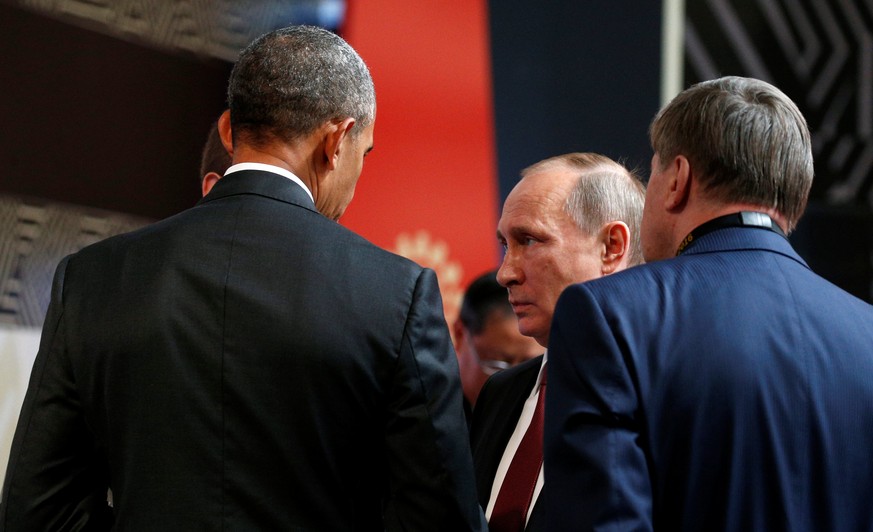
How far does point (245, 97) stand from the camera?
1.62 m

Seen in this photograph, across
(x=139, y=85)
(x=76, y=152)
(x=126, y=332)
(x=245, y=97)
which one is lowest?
(x=126, y=332)

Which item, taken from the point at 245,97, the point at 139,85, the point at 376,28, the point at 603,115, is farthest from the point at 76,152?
the point at 603,115

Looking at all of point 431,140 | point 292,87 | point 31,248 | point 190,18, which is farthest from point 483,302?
point 292,87

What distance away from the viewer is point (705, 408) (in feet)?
4.31

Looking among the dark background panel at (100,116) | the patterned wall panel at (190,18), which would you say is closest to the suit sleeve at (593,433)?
the dark background panel at (100,116)

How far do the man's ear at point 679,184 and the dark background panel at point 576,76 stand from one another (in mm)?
2810

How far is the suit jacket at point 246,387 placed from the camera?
146 cm

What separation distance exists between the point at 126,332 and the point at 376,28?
2.54 metres

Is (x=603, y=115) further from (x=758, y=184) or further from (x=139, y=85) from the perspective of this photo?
(x=758, y=184)

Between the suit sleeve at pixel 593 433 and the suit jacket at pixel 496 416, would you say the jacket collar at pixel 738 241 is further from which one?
the suit jacket at pixel 496 416

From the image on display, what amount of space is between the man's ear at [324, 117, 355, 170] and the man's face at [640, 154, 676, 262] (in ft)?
1.57

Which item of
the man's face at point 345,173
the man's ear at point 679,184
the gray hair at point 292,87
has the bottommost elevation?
the man's ear at point 679,184

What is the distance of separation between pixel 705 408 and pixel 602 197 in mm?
900

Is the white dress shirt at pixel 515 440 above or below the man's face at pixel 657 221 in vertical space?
below
